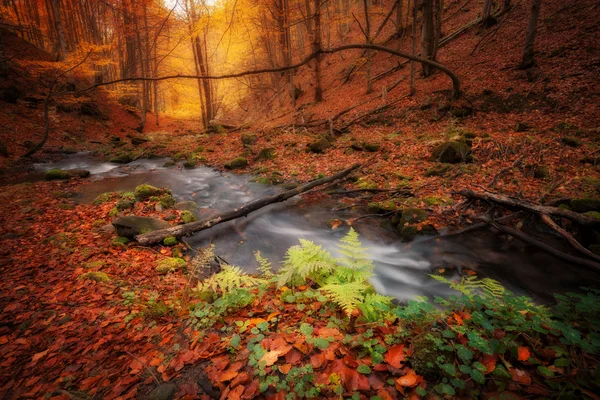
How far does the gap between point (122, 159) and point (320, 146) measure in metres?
11.2

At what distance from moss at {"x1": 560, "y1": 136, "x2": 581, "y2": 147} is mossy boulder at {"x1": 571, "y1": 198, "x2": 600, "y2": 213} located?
3.43 metres

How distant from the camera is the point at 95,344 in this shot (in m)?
2.96

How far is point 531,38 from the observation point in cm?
1027

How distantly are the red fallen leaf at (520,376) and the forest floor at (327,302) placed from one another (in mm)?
26

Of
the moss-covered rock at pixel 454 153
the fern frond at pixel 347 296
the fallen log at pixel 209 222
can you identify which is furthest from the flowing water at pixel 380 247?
the moss-covered rock at pixel 454 153

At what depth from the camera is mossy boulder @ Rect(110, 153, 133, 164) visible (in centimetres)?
1408

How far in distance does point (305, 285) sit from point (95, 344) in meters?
2.62

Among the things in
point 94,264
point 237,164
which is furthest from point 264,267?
point 237,164

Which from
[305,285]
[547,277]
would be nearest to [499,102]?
[547,277]

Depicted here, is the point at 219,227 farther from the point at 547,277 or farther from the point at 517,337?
the point at 547,277

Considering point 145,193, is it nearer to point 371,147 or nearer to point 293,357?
point 293,357

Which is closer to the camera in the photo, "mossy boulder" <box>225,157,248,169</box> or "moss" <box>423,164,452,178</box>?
"moss" <box>423,164,452,178</box>

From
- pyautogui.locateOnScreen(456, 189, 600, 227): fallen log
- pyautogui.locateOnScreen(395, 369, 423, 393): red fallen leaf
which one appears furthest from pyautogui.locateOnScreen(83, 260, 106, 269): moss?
pyautogui.locateOnScreen(456, 189, 600, 227): fallen log

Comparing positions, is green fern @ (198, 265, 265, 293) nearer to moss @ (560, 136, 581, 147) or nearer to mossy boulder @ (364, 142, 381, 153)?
mossy boulder @ (364, 142, 381, 153)
